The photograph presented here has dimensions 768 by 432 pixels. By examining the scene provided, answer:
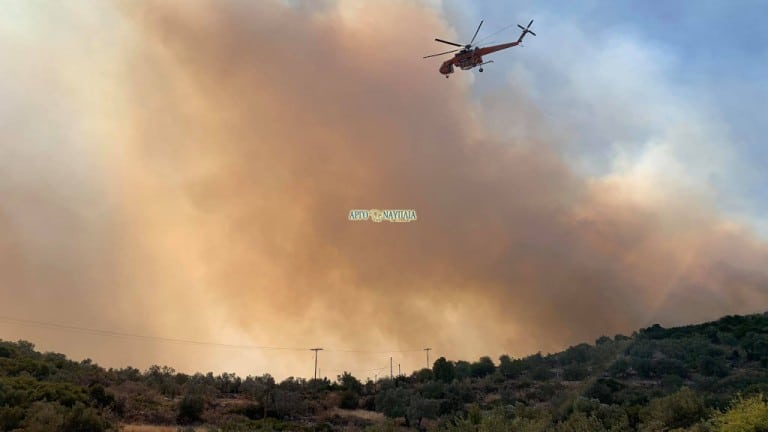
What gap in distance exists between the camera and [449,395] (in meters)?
59.4

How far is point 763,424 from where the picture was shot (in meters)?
18.2

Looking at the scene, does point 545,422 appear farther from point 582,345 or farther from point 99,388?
point 582,345

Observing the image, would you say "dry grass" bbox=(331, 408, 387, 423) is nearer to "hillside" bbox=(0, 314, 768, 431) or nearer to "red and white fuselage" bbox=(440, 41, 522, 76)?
"hillside" bbox=(0, 314, 768, 431)

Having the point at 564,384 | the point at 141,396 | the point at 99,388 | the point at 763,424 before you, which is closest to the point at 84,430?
the point at 99,388

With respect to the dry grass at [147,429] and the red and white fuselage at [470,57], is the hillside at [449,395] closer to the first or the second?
the dry grass at [147,429]

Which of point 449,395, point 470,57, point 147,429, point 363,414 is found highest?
point 470,57

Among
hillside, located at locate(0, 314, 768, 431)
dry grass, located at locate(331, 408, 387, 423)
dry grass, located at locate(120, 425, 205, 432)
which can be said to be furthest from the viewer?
dry grass, located at locate(331, 408, 387, 423)

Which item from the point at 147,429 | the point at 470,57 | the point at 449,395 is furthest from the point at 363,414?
the point at 470,57

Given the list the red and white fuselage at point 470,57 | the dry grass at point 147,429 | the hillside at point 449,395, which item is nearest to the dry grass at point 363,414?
the hillside at point 449,395

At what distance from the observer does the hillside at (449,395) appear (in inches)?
1103

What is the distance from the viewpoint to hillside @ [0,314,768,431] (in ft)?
91.9

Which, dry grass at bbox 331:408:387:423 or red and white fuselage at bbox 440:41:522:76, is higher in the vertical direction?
red and white fuselage at bbox 440:41:522:76

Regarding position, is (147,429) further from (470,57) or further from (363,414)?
(470,57)

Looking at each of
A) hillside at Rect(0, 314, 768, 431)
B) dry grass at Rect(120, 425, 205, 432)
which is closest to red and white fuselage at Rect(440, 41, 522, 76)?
hillside at Rect(0, 314, 768, 431)
